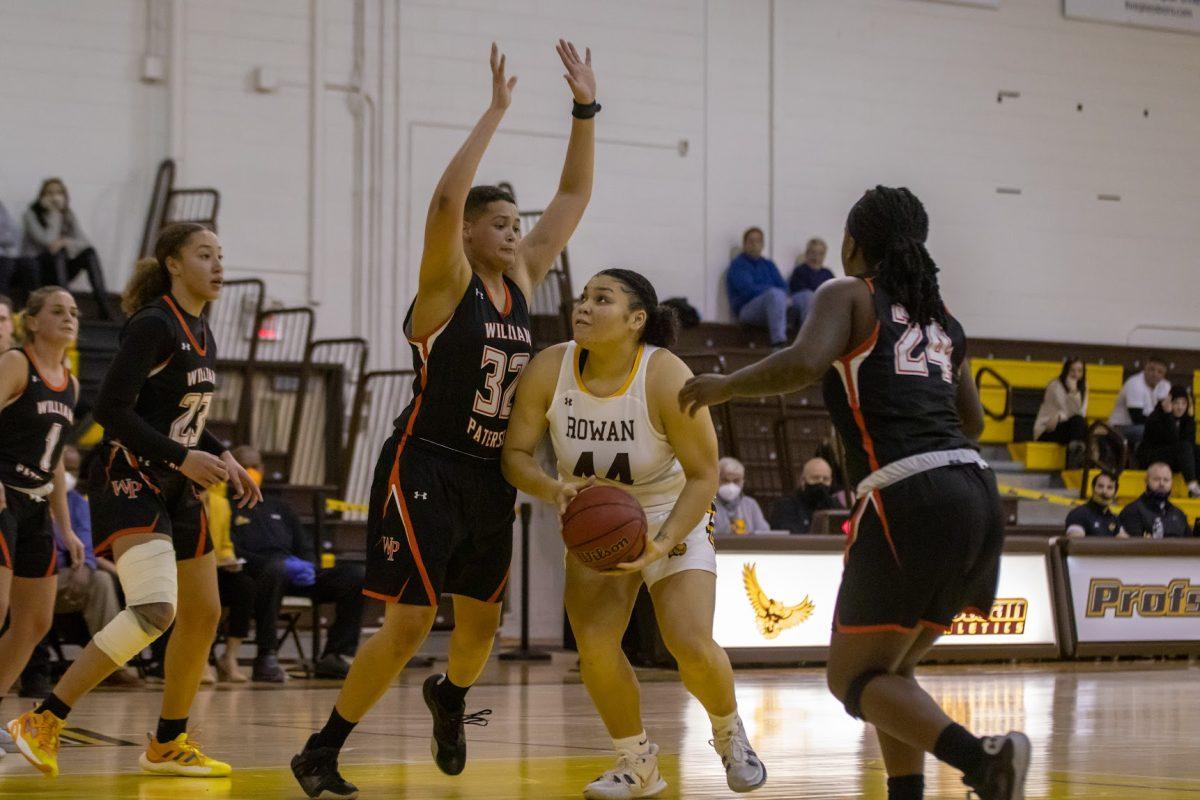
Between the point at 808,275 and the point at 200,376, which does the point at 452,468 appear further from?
the point at 808,275

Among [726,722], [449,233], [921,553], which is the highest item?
[449,233]

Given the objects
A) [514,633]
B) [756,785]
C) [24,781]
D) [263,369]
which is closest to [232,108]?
[263,369]

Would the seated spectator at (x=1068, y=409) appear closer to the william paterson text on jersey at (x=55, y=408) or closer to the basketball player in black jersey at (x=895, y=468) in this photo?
the william paterson text on jersey at (x=55, y=408)

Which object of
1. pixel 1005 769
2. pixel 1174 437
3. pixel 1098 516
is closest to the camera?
pixel 1005 769

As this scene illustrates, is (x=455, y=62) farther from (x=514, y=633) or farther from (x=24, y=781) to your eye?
(x=24, y=781)

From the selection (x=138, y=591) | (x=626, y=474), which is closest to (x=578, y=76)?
(x=626, y=474)

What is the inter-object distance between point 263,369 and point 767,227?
19.1 feet

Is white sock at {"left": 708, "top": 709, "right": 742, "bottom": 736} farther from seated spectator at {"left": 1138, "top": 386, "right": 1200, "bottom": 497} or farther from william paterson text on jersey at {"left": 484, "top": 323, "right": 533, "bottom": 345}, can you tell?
seated spectator at {"left": 1138, "top": 386, "right": 1200, "bottom": 497}

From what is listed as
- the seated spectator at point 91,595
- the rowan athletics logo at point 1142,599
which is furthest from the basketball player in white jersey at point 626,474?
the rowan athletics logo at point 1142,599

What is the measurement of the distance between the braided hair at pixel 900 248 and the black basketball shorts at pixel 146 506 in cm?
247

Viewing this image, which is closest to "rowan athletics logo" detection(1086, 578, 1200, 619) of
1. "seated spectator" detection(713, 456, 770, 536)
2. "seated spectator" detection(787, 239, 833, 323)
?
"seated spectator" detection(713, 456, 770, 536)

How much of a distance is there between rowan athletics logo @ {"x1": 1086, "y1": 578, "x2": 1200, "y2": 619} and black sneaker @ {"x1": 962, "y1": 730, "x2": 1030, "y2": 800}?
27.5 ft

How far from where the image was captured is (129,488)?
5.09 meters

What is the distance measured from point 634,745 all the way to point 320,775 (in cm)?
95
